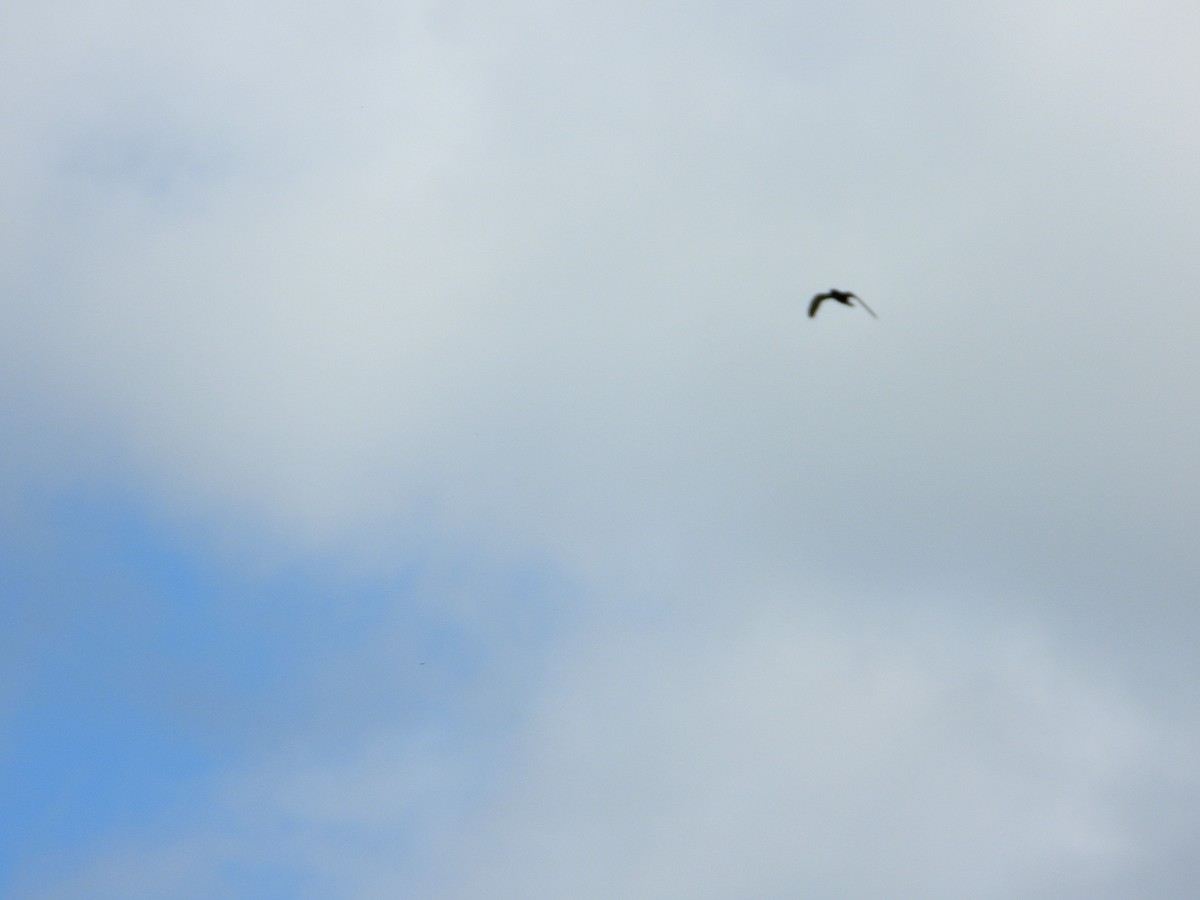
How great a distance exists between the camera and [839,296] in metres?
94.7
